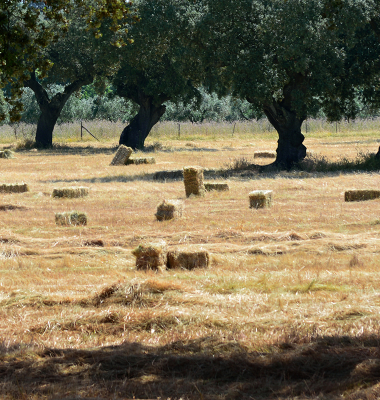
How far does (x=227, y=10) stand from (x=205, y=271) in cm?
1712

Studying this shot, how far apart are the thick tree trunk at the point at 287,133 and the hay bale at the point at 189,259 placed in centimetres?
1670

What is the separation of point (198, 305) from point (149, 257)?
8.10 ft

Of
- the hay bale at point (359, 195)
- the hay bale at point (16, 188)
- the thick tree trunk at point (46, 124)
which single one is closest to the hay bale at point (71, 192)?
the hay bale at point (16, 188)

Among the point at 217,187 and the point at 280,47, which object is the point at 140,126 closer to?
the point at 280,47

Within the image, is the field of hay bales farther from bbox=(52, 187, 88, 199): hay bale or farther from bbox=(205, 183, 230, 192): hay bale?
bbox=(205, 183, 230, 192): hay bale

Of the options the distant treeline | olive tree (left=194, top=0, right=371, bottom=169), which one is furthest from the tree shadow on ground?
the distant treeline

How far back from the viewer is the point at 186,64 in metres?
28.3

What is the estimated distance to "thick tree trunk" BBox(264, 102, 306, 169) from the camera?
25422 millimetres

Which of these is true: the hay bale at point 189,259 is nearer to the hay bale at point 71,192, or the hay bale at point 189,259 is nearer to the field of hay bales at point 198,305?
the field of hay bales at point 198,305

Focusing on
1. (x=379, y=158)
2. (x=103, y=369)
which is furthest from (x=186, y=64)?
(x=103, y=369)

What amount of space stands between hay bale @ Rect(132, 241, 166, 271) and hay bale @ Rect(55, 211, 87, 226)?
4.28 metres

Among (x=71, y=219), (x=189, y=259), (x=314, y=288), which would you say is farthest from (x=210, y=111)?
(x=314, y=288)

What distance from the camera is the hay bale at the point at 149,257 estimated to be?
916 centimetres

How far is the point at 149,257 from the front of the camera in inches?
362
